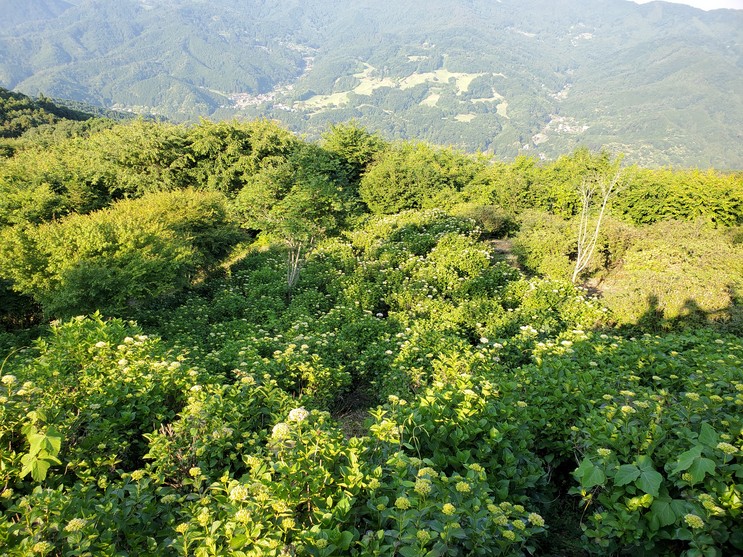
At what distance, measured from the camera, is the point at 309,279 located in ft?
30.0

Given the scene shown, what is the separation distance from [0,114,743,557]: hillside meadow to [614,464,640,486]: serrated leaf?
4cm

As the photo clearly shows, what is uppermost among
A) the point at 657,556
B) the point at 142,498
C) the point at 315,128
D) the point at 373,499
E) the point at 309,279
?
the point at 373,499

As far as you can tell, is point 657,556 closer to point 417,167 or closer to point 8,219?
point 8,219

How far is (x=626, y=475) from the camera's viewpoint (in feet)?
6.55

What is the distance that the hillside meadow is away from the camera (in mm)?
1833

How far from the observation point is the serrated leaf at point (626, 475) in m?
1.97

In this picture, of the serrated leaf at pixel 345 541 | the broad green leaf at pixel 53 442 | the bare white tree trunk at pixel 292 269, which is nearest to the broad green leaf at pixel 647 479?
the serrated leaf at pixel 345 541

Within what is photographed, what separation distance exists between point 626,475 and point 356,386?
12.8ft

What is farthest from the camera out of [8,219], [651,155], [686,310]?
[651,155]

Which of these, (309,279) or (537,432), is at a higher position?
(537,432)

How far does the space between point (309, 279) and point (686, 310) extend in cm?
754

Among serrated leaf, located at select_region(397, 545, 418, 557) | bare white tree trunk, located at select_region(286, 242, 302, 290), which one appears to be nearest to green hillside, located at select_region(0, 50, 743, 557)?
serrated leaf, located at select_region(397, 545, 418, 557)

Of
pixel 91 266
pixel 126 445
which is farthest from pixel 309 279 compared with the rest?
pixel 126 445

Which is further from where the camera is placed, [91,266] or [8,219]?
[8,219]
